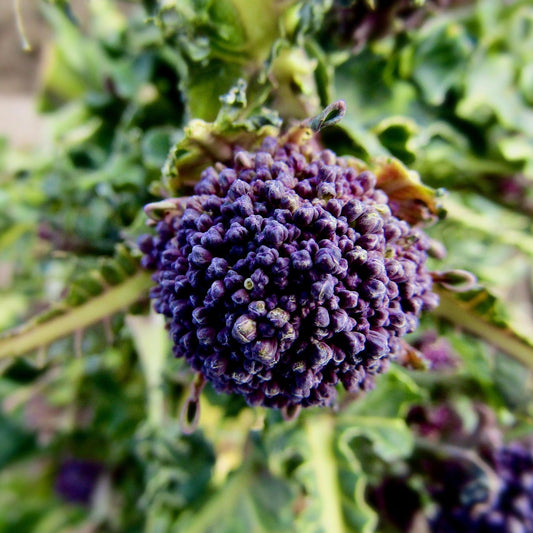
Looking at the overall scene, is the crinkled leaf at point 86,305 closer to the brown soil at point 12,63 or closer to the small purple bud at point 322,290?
the small purple bud at point 322,290

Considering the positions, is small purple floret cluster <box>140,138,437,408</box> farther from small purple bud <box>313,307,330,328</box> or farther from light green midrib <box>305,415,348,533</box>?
light green midrib <box>305,415,348,533</box>

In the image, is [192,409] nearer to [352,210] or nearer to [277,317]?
[277,317]

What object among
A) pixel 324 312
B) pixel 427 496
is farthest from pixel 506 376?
pixel 324 312

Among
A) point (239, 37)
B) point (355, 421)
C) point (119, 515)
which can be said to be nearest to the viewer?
point (239, 37)

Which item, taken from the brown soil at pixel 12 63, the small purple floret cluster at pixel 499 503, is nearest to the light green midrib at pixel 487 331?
the small purple floret cluster at pixel 499 503

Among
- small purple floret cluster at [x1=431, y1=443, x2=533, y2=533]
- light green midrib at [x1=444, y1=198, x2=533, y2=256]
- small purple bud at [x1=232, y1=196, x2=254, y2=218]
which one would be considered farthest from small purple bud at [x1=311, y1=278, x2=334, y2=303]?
small purple floret cluster at [x1=431, y1=443, x2=533, y2=533]

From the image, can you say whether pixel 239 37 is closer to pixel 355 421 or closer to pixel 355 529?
pixel 355 421
